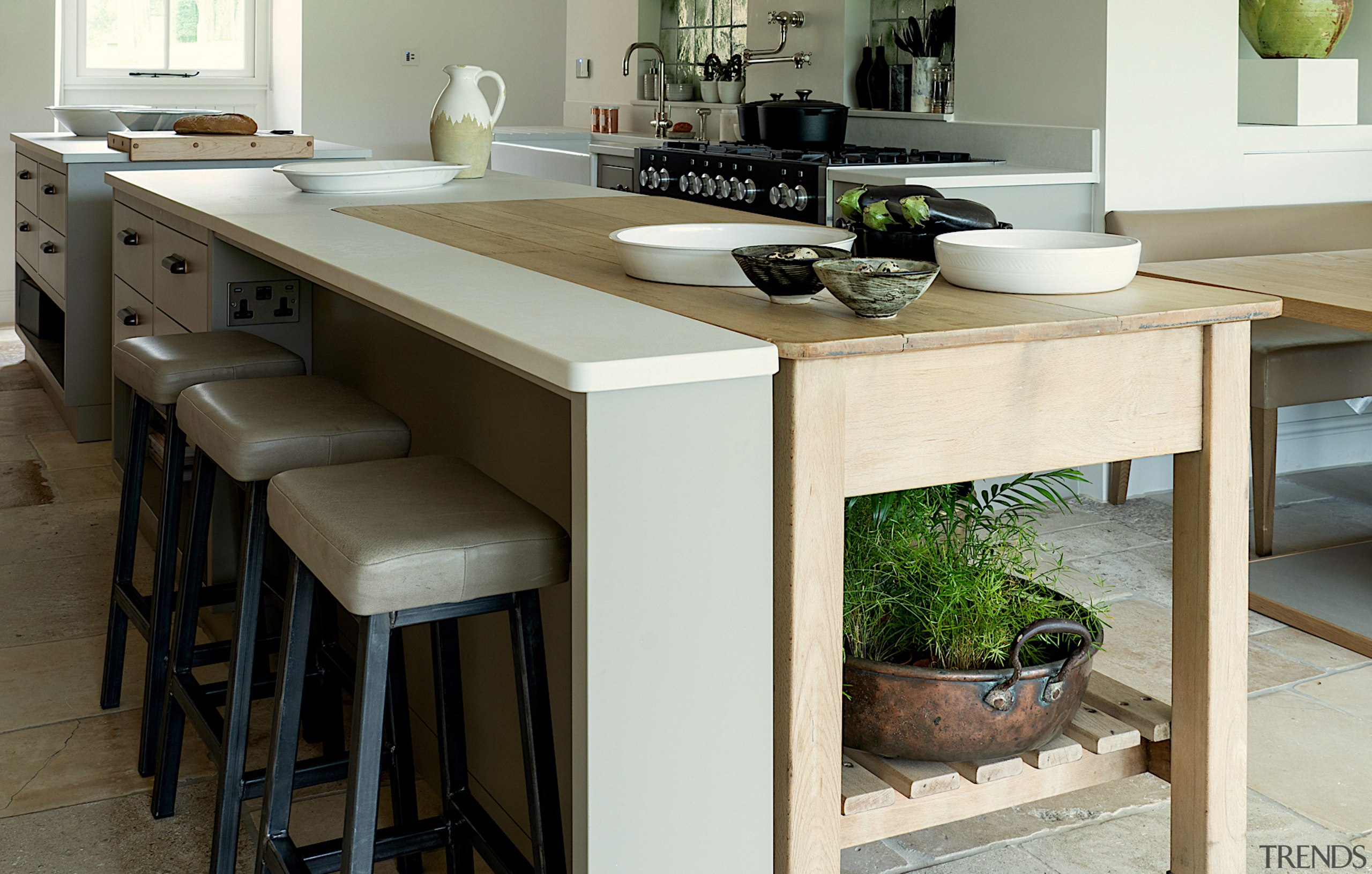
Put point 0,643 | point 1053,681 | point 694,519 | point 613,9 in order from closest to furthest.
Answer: point 694,519
point 1053,681
point 0,643
point 613,9

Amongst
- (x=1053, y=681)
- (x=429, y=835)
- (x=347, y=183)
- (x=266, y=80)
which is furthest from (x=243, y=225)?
(x=266, y=80)

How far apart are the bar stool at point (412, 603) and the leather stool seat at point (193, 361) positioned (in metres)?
0.76

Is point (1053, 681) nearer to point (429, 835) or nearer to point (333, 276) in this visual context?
point (429, 835)

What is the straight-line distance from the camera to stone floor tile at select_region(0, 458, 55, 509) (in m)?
3.86

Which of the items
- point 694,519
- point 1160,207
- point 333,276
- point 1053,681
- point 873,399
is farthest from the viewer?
point 1160,207

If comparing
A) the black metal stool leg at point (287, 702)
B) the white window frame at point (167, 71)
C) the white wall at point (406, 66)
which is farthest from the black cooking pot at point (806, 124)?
the white window frame at point (167, 71)

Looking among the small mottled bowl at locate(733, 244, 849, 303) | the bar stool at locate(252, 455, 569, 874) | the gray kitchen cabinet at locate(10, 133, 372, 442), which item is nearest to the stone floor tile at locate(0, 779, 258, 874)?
the bar stool at locate(252, 455, 569, 874)

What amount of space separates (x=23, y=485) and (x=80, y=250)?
79cm

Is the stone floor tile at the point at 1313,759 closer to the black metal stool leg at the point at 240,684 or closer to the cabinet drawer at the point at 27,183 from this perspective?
the black metal stool leg at the point at 240,684

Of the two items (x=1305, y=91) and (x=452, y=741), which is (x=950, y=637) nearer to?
(x=452, y=741)

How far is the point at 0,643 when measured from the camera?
2828mm

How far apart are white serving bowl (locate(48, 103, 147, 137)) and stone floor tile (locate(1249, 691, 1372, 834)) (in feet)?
13.9

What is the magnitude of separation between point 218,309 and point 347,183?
1.40ft

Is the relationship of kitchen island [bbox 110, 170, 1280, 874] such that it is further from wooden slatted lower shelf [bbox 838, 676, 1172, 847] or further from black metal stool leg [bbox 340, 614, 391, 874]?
black metal stool leg [bbox 340, 614, 391, 874]
